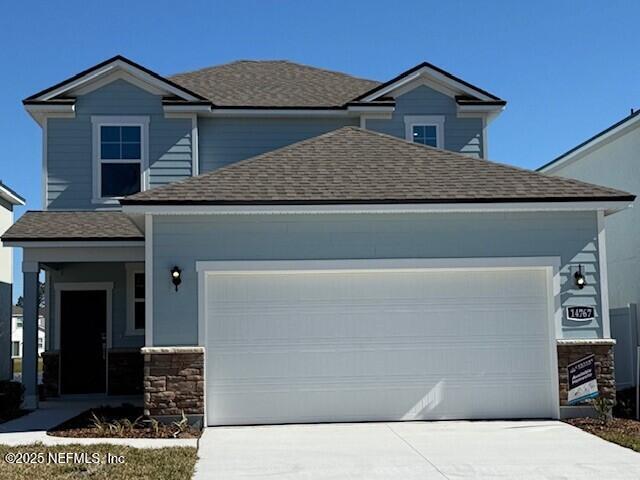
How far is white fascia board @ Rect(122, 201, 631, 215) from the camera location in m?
12.2

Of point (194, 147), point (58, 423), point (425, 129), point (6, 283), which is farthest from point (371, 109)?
point (6, 283)

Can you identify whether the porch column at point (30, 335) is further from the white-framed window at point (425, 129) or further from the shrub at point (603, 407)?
the shrub at point (603, 407)

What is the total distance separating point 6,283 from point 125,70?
262 inches

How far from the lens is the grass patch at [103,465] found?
29.2 ft

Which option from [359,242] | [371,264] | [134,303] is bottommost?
[134,303]

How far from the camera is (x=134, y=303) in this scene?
1798 cm

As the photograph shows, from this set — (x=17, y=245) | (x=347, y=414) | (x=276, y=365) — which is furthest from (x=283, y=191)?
(x=17, y=245)

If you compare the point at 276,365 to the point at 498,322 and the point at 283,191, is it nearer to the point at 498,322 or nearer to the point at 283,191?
the point at 283,191

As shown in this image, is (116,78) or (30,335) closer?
(30,335)

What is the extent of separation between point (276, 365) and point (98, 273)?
22.7 ft

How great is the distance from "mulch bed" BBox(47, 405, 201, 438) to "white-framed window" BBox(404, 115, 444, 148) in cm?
859

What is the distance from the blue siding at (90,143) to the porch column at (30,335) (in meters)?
2.33

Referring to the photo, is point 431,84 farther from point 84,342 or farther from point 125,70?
point 84,342

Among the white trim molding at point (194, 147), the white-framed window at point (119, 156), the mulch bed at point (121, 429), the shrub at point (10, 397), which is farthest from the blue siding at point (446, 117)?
the shrub at point (10, 397)
